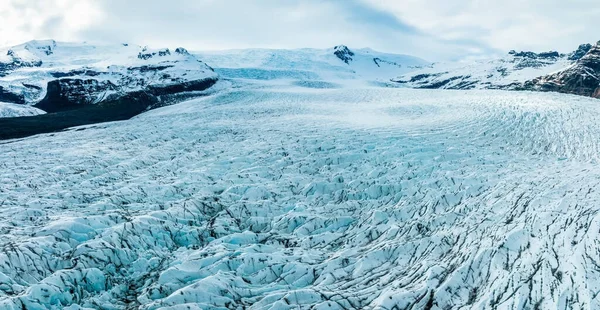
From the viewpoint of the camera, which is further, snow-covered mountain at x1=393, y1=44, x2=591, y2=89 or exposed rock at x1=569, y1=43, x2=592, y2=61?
exposed rock at x1=569, y1=43, x2=592, y2=61

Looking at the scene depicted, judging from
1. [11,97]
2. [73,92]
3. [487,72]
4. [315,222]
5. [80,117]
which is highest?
[487,72]

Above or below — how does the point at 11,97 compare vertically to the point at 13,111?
above

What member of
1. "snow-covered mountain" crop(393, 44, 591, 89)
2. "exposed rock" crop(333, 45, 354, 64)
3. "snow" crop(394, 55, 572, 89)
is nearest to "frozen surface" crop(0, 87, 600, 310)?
"snow-covered mountain" crop(393, 44, 591, 89)

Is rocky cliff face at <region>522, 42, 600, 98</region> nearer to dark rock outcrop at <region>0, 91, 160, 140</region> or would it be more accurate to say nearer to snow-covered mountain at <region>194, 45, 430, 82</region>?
snow-covered mountain at <region>194, 45, 430, 82</region>

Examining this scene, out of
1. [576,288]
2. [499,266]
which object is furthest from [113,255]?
[576,288]

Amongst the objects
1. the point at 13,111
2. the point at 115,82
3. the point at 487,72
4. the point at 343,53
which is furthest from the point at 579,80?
the point at 13,111

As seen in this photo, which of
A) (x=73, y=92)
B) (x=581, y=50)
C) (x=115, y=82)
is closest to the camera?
(x=73, y=92)

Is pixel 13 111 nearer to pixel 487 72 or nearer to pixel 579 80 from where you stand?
pixel 579 80

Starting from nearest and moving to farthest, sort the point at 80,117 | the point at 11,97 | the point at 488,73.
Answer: the point at 80,117 < the point at 11,97 < the point at 488,73
